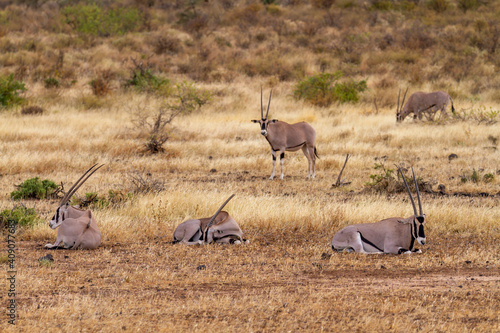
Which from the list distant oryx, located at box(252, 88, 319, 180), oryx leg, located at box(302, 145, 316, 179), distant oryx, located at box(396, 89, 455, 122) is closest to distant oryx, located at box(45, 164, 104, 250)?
distant oryx, located at box(252, 88, 319, 180)

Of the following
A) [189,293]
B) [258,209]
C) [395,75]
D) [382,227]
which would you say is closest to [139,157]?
[258,209]

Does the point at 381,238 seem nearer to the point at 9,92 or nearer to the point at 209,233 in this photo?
the point at 209,233

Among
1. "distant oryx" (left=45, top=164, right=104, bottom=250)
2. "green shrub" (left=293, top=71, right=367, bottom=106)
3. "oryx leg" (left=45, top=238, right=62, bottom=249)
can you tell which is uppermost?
"distant oryx" (left=45, top=164, right=104, bottom=250)

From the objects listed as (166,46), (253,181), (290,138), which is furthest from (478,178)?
(166,46)

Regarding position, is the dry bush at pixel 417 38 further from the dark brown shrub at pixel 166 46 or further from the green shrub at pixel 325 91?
the dark brown shrub at pixel 166 46

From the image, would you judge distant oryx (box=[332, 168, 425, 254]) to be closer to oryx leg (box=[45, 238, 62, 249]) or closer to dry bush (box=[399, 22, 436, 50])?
oryx leg (box=[45, 238, 62, 249])

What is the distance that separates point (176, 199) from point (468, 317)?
19.4 ft

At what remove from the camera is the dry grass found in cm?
548

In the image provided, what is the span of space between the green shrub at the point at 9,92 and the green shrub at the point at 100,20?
15.8 m

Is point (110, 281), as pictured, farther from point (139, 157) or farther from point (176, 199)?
point (139, 157)

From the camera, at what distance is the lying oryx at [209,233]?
331 inches

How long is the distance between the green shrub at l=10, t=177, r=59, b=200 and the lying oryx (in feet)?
14.3

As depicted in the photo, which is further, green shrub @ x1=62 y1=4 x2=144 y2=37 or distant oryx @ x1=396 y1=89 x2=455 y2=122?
green shrub @ x1=62 y1=4 x2=144 y2=37

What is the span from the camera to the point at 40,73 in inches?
1099
